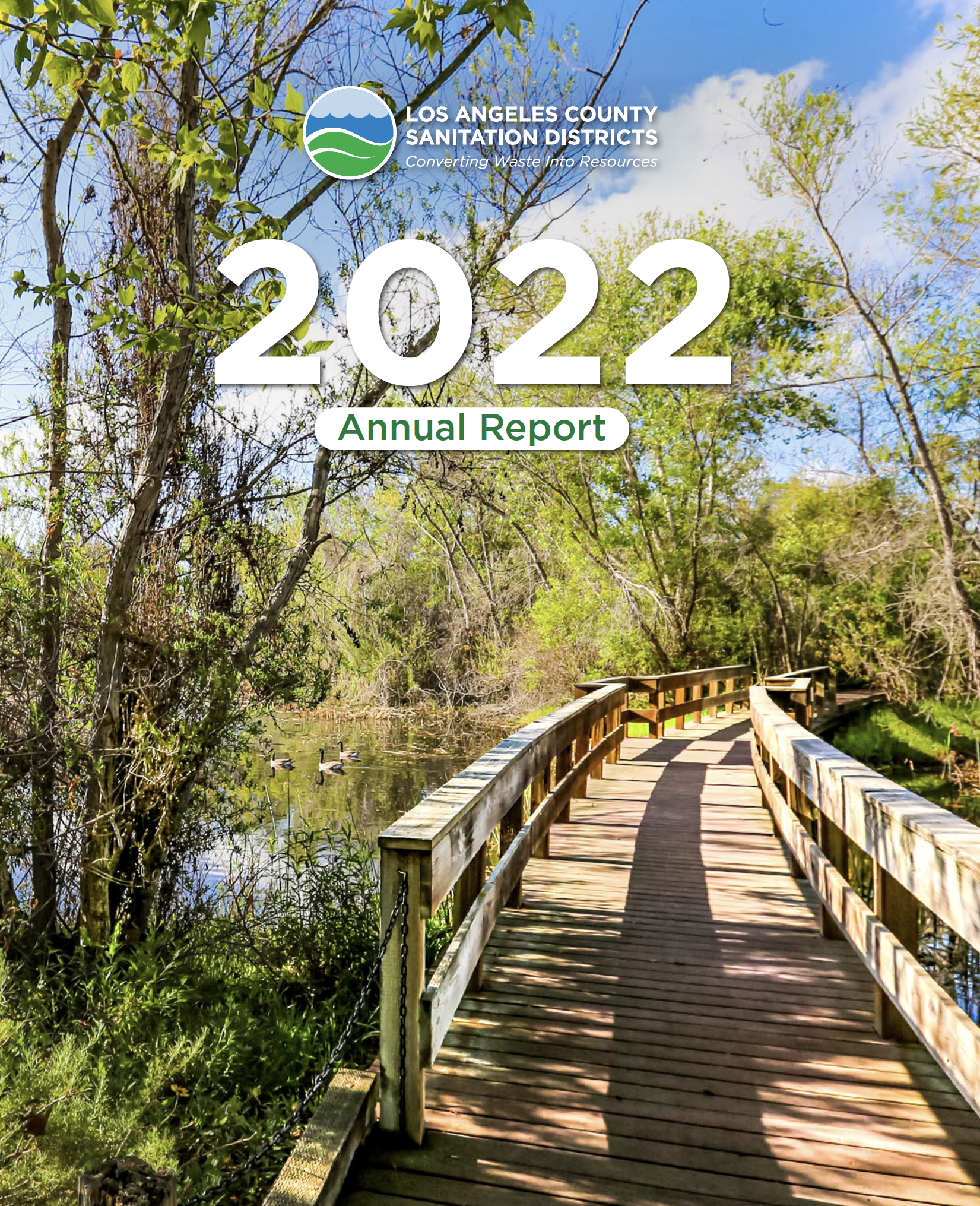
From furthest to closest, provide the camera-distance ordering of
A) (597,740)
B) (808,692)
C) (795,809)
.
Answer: (808,692) < (597,740) < (795,809)

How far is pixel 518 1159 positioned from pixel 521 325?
12.6 meters

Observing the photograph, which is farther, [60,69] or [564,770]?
[564,770]

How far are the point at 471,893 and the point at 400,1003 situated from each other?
859 mm

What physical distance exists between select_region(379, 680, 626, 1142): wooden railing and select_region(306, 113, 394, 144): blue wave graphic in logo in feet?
13.0

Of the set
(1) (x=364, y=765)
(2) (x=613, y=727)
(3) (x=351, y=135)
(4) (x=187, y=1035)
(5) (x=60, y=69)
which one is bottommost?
(1) (x=364, y=765)

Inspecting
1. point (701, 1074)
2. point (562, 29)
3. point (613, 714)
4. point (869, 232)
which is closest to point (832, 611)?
point (869, 232)

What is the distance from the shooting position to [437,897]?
2.35 m

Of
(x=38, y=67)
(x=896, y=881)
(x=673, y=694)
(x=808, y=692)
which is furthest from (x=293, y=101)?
(x=673, y=694)

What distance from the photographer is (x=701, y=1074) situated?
8.81ft

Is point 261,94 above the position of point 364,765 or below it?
above

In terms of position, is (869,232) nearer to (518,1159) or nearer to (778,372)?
(778,372)

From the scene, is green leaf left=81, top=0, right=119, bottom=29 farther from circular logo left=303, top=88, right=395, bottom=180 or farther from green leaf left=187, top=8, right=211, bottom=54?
circular logo left=303, top=88, right=395, bottom=180

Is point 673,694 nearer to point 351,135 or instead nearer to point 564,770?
point 564,770

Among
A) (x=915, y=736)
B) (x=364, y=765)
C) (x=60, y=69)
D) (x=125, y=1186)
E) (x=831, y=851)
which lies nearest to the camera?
(x=125, y=1186)
